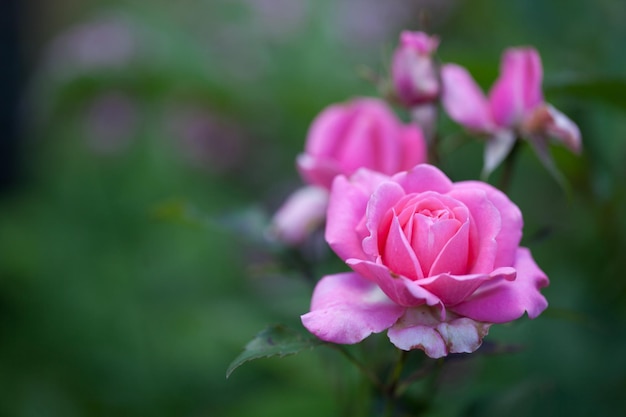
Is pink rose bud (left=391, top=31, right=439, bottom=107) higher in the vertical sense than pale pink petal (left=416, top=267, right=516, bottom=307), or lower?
higher

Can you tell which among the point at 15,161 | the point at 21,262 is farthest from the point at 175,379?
the point at 15,161

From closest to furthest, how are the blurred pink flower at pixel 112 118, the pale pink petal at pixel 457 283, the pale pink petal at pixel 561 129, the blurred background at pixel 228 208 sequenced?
1. the pale pink petal at pixel 457 283
2. the pale pink petal at pixel 561 129
3. the blurred background at pixel 228 208
4. the blurred pink flower at pixel 112 118

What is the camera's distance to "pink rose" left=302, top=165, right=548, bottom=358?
38 centimetres

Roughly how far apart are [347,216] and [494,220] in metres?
0.09

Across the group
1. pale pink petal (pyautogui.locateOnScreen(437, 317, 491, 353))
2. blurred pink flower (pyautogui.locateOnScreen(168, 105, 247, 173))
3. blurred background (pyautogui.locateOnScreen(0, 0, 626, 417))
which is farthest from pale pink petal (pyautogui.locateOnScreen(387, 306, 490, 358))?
blurred pink flower (pyautogui.locateOnScreen(168, 105, 247, 173))

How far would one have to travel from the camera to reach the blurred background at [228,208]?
70 cm

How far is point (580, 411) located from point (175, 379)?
2.42 ft

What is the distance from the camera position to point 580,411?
61cm

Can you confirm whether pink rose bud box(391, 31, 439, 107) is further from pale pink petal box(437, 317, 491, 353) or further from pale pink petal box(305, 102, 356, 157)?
pale pink petal box(437, 317, 491, 353)

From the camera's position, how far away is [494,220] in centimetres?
40

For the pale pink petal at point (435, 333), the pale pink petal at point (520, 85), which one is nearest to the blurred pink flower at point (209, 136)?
the pale pink petal at point (520, 85)

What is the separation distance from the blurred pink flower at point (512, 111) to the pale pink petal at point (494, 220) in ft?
0.29

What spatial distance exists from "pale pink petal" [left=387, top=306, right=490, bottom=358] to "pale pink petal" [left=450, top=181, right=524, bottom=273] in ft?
0.11

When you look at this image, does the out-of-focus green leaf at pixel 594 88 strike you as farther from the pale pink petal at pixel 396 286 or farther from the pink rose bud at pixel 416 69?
the pale pink petal at pixel 396 286
